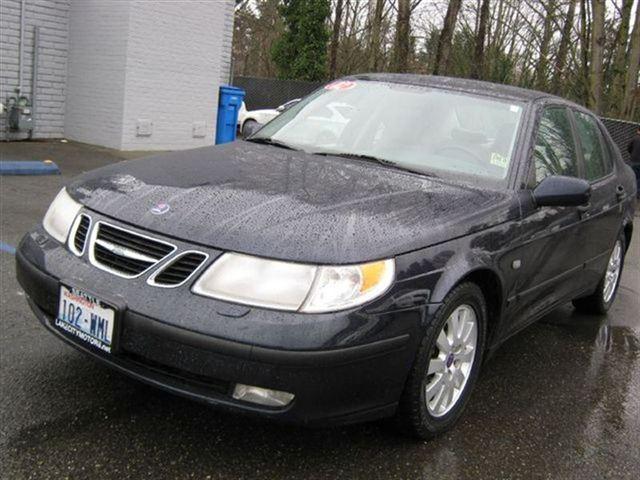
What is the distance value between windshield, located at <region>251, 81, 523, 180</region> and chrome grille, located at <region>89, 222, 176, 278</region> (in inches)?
54.2

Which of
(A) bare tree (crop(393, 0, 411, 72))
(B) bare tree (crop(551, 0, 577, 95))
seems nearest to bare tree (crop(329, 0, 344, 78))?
(B) bare tree (crop(551, 0, 577, 95))

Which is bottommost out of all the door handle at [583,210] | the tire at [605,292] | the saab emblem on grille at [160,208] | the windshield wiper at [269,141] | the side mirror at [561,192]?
the tire at [605,292]

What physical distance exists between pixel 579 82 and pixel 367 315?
18536 mm

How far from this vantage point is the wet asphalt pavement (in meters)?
2.68

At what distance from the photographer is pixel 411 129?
12.5 ft

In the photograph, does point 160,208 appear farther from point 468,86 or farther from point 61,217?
point 468,86

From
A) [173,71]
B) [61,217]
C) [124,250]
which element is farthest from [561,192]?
[173,71]

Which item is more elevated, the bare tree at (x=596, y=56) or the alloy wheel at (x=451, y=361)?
the bare tree at (x=596, y=56)

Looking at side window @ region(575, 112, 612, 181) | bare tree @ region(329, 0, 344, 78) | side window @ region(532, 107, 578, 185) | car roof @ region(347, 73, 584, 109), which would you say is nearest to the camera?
side window @ region(532, 107, 578, 185)

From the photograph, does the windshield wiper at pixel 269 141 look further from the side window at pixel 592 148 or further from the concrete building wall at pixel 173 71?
the concrete building wall at pixel 173 71

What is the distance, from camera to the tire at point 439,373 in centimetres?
278

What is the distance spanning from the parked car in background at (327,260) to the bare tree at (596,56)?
14271 mm

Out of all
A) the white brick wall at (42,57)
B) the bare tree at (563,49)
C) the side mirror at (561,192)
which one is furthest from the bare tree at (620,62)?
A: the side mirror at (561,192)

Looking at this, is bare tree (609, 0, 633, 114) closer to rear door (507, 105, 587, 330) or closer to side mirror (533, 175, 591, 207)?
rear door (507, 105, 587, 330)
